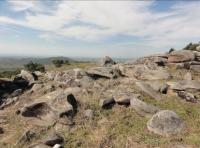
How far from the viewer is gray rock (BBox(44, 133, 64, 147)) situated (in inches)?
696

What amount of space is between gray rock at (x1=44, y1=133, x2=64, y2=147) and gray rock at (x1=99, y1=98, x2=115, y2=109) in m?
4.93

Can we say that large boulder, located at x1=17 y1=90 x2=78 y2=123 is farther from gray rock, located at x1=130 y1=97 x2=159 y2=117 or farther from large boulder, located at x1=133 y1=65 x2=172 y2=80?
large boulder, located at x1=133 y1=65 x2=172 y2=80

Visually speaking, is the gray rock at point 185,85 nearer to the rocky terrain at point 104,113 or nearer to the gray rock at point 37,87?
the rocky terrain at point 104,113

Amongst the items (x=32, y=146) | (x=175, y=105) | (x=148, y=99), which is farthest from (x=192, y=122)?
(x=32, y=146)

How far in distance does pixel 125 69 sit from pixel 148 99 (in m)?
9.74

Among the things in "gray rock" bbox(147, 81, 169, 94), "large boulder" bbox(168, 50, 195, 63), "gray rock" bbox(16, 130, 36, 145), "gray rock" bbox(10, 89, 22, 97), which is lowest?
"gray rock" bbox(16, 130, 36, 145)

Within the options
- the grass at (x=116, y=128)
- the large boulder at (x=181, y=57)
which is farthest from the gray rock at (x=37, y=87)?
the large boulder at (x=181, y=57)

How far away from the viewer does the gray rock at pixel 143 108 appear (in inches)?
830

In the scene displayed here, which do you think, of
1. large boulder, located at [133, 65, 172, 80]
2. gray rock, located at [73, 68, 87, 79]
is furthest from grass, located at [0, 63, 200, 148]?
large boulder, located at [133, 65, 172, 80]

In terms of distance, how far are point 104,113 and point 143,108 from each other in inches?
114

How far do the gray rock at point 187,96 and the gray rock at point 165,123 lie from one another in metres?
4.53

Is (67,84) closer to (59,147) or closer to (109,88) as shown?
(109,88)

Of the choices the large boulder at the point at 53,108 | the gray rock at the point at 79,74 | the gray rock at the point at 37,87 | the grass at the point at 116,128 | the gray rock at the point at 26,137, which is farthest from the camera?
the gray rock at the point at 79,74

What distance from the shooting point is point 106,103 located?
22.3 metres
